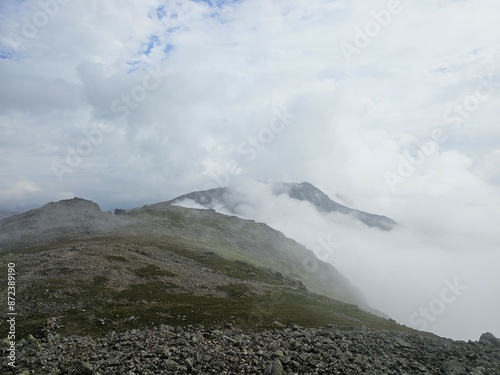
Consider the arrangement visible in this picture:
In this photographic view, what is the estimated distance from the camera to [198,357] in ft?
106

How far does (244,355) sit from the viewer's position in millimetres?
33844

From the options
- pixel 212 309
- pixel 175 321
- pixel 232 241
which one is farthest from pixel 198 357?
pixel 232 241

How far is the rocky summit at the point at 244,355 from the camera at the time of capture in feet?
102

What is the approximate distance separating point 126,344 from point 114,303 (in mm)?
27094

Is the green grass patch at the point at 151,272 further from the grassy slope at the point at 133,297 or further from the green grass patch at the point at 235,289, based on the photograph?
the green grass patch at the point at 235,289

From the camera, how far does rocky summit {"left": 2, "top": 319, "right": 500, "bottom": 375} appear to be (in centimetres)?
3097

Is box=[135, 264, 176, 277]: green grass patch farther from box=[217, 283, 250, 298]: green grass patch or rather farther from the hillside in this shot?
box=[217, 283, 250, 298]: green grass patch

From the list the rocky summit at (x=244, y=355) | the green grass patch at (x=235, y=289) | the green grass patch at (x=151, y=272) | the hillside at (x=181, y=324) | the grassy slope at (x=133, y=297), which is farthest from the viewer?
the green grass patch at (x=151, y=272)

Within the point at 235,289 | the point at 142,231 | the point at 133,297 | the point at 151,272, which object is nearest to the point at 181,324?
the point at 133,297

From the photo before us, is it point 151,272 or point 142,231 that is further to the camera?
point 142,231

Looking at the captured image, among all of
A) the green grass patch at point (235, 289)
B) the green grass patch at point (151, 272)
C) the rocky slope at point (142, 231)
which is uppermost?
the rocky slope at point (142, 231)

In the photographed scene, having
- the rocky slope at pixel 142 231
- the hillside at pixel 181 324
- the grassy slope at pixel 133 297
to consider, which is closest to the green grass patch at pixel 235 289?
the grassy slope at pixel 133 297

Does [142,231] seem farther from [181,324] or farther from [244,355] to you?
[244,355]

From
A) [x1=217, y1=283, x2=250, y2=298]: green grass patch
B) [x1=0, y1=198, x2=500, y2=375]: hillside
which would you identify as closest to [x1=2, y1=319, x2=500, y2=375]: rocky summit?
[x1=0, y1=198, x2=500, y2=375]: hillside
